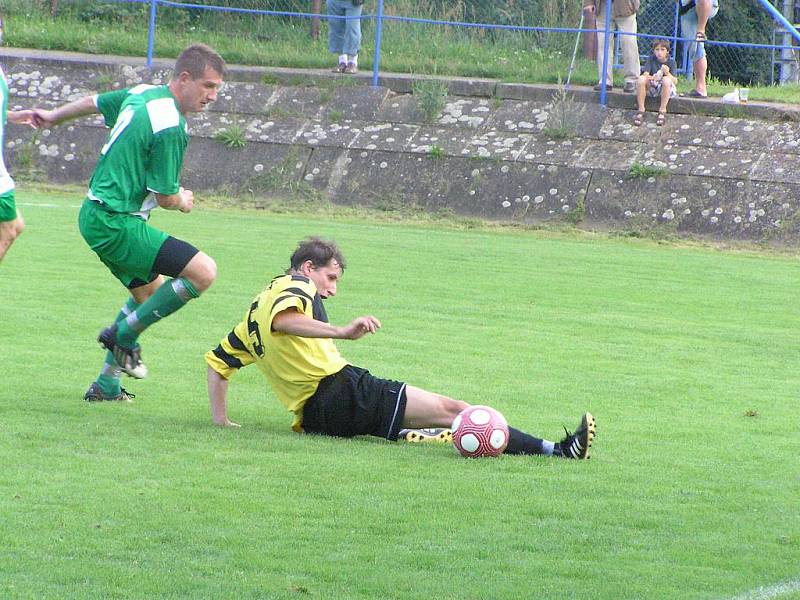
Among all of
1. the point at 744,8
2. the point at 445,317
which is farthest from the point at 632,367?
the point at 744,8

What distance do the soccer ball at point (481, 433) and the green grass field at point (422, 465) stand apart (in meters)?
0.10

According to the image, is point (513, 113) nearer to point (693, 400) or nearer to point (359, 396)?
point (693, 400)

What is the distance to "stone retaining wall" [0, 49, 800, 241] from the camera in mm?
20281

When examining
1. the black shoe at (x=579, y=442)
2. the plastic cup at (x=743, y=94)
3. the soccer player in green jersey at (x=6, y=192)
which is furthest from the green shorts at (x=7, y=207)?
the plastic cup at (x=743, y=94)

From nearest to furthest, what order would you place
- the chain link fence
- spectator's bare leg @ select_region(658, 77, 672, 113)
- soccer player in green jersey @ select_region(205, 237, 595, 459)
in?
soccer player in green jersey @ select_region(205, 237, 595, 459)
spectator's bare leg @ select_region(658, 77, 672, 113)
the chain link fence

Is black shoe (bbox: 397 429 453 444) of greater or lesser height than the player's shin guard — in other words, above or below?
below

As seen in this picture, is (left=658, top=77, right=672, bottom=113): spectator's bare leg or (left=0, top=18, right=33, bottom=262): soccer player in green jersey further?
(left=658, top=77, right=672, bottom=113): spectator's bare leg

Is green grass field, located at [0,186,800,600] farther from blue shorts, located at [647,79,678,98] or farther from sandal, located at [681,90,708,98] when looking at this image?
sandal, located at [681,90,708,98]

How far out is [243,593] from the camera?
4.77 m

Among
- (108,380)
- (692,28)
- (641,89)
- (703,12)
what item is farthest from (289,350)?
(692,28)

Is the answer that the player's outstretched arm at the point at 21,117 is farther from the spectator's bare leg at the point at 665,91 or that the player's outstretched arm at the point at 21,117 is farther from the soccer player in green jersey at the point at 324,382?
the spectator's bare leg at the point at 665,91

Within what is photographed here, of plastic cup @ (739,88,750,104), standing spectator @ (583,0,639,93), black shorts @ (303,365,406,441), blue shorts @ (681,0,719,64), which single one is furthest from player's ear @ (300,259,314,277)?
blue shorts @ (681,0,719,64)

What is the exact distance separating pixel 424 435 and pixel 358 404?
52 cm

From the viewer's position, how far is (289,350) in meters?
7.36
